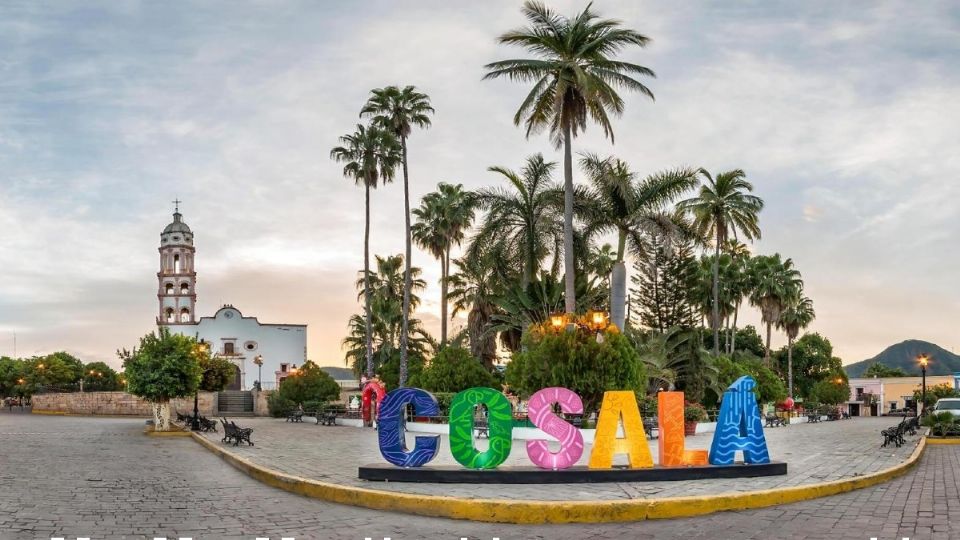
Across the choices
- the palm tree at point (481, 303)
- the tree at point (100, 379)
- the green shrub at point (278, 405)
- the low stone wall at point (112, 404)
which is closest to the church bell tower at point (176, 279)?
the low stone wall at point (112, 404)


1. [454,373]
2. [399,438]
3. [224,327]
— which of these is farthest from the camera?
[224,327]

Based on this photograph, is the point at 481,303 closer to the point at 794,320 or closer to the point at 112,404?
the point at 112,404

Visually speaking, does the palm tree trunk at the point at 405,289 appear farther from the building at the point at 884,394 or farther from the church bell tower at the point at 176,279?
the building at the point at 884,394

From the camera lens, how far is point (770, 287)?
6538cm

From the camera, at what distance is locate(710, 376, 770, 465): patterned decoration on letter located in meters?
13.6

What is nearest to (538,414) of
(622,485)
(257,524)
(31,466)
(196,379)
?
(622,485)

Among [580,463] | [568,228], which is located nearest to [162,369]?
[568,228]

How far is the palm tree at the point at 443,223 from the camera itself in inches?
1988

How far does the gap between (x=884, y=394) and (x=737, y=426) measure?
332 feet

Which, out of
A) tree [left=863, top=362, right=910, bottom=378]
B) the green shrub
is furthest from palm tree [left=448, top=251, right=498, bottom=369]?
tree [left=863, top=362, right=910, bottom=378]

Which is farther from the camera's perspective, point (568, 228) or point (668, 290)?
point (668, 290)

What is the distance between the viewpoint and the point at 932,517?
10.2 metres

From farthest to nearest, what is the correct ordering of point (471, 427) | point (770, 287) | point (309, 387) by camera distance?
point (770, 287)
point (309, 387)
point (471, 427)

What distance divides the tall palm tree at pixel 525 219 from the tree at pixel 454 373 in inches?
186
